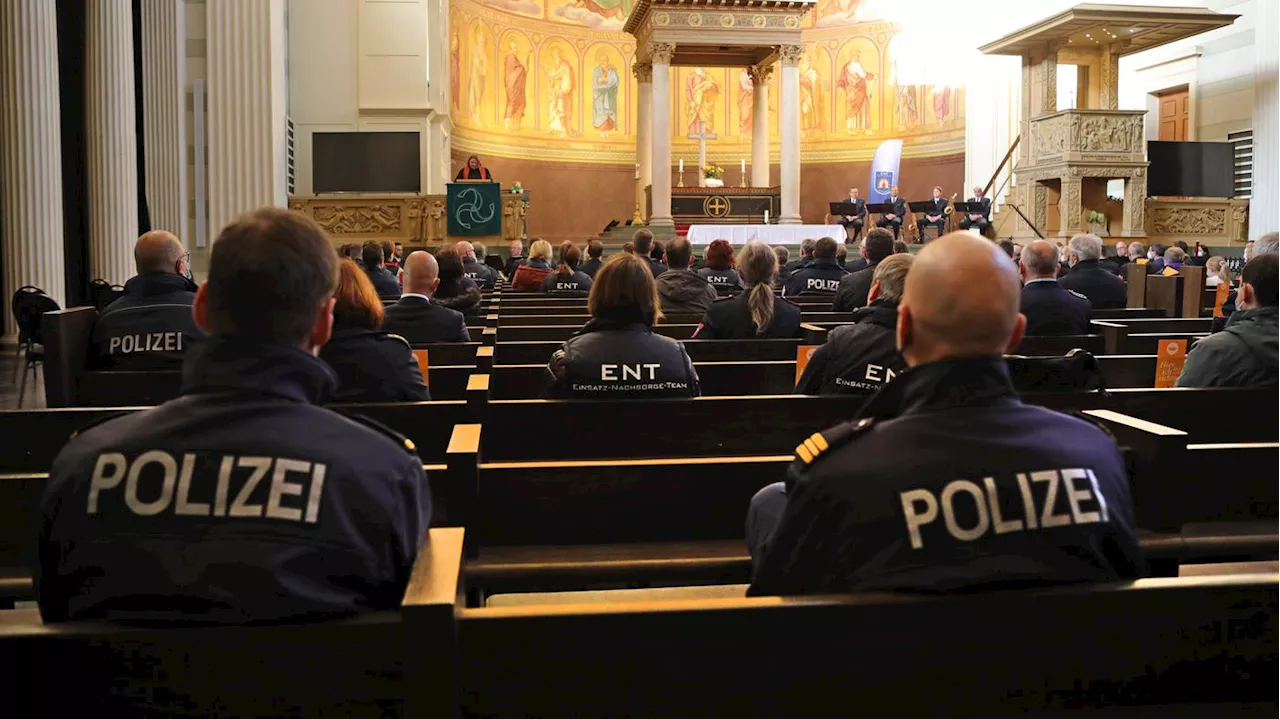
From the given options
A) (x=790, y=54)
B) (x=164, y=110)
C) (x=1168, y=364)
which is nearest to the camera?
(x=1168, y=364)

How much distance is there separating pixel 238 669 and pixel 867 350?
279 cm

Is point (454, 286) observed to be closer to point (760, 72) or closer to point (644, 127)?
point (644, 127)

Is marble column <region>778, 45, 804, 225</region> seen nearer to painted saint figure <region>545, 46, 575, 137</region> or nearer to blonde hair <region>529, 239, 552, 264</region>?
painted saint figure <region>545, 46, 575, 137</region>

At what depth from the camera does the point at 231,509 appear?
1555mm

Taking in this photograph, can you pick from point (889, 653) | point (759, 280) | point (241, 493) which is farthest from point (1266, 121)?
point (241, 493)

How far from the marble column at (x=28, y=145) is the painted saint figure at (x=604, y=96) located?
16207mm

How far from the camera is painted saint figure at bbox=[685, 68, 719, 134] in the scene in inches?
1032

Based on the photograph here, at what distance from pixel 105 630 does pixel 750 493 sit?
1.54 meters

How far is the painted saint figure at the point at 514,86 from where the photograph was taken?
2333cm

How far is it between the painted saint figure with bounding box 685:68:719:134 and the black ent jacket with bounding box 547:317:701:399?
75.0ft

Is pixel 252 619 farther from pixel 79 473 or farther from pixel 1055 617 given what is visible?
pixel 1055 617

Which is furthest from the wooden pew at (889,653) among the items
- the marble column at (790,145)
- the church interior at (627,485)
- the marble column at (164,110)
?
the marble column at (790,145)

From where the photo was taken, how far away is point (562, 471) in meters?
2.56

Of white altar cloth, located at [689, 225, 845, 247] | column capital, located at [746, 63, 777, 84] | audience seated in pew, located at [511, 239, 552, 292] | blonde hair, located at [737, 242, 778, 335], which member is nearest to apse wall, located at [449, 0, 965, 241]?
column capital, located at [746, 63, 777, 84]
